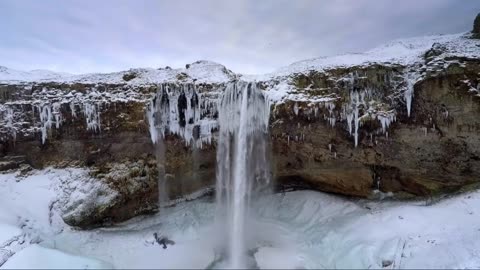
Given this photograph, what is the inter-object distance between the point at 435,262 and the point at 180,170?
9691 millimetres

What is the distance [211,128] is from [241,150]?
1847mm

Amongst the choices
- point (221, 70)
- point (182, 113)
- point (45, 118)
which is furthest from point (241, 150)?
point (45, 118)

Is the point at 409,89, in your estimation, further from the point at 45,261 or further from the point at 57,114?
the point at 57,114

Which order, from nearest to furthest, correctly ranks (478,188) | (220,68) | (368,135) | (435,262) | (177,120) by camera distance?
(435,262)
(478,188)
(368,135)
(177,120)
(220,68)

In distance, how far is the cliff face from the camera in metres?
12.9

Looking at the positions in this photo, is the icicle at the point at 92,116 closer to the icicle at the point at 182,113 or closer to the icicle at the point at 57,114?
the icicle at the point at 57,114

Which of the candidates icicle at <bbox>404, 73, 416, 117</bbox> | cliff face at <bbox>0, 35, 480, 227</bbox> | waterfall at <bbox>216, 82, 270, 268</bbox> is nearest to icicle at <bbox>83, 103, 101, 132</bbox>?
cliff face at <bbox>0, 35, 480, 227</bbox>

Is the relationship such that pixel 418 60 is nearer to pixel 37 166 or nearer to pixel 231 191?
pixel 231 191

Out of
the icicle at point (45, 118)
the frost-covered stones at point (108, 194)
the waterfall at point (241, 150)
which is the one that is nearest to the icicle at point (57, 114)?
the icicle at point (45, 118)

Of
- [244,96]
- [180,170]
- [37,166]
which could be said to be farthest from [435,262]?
[37,166]

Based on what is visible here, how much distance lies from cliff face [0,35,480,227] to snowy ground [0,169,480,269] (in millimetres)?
755

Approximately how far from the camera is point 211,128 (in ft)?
47.3

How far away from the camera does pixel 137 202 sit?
14516 millimetres

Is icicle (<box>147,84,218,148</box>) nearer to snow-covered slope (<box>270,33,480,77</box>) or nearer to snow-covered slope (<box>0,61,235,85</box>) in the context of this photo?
snow-covered slope (<box>0,61,235,85</box>)
